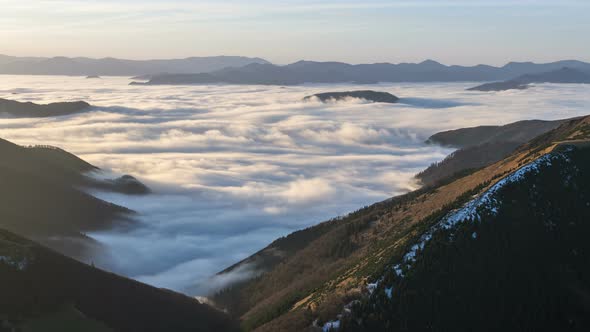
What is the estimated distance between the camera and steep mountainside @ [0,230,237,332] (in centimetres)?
8688

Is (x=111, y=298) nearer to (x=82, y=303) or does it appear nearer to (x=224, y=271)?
(x=82, y=303)

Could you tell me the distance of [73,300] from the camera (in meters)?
95.8

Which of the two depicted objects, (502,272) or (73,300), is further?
(73,300)

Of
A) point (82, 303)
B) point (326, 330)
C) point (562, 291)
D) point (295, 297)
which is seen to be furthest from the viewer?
point (295, 297)

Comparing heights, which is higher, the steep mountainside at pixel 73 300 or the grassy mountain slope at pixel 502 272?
the grassy mountain slope at pixel 502 272

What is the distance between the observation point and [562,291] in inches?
3118

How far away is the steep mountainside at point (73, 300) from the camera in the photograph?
285 feet

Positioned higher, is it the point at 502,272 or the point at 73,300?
the point at 502,272

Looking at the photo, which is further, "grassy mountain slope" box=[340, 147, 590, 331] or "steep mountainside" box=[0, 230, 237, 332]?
"steep mountainside" box=[0, 230, 237, 332]

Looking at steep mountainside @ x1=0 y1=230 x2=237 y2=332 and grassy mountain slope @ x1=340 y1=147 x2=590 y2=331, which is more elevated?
grassy mountain slope @ x1=340 y1=147 x2=590 y2=331

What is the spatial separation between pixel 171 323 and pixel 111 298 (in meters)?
13.5

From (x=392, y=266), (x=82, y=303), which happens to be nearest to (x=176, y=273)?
(x=82, y=303)

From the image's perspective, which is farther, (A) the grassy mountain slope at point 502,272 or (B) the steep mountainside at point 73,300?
(B) the steep mountainside at point 73,300

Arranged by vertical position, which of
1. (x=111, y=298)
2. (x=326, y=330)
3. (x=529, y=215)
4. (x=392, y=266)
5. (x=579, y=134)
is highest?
(x=579, y=134)
